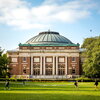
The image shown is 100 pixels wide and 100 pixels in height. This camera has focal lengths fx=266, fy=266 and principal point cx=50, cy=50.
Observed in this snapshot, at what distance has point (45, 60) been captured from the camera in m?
105

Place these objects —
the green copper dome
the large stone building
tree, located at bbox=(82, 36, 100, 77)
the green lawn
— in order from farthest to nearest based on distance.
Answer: the green copper dome, the large stone building, tree, located at bbox=(82, 36, 100, 77), the green lawn

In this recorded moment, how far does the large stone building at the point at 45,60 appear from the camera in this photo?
104500mm

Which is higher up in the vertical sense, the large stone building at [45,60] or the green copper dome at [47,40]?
the green copper dome at [47,40]

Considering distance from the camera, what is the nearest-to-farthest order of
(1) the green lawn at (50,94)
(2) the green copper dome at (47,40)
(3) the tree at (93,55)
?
(1) the green lawn at (50,94)
(3) the tree at (93,55)
(2) the green copper dome at (47,40)

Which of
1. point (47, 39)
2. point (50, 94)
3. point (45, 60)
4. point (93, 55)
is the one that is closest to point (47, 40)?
point (47, 39)

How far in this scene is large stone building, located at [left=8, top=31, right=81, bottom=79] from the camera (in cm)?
10450

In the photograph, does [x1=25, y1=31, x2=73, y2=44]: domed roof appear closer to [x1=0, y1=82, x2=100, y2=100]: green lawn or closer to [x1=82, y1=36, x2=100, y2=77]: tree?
[x1=82, y1=36, x2=100, y2=77]: tree

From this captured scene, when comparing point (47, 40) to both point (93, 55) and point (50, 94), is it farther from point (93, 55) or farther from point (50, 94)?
point (50, 94)

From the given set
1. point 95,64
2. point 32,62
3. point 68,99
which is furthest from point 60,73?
point 68,99

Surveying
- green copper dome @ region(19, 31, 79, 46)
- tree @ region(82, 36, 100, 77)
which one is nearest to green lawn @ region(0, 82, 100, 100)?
tree @ region(82, 36, 100, 77)

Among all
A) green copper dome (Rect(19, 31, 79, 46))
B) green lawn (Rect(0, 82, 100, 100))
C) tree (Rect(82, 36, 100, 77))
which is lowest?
green lawn (Rect(0, 82, 100, 100))

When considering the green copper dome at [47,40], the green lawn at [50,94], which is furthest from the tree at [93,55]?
the green copper dome at [47,40]

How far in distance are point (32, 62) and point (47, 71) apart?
692 centimetres

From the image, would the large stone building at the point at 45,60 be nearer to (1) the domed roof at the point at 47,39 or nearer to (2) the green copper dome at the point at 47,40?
(2) the green copper dome at the point at 47,40
